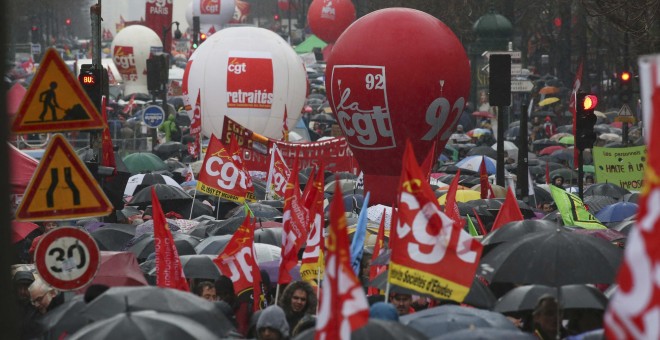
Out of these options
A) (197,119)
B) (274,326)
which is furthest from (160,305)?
(197,119)

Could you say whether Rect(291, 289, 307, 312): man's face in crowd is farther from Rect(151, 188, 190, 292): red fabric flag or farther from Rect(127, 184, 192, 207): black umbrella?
Rect(127, 184, 192, 207): black umbrella

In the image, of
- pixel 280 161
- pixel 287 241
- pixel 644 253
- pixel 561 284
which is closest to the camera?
pixel 644 253

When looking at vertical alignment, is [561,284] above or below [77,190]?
below

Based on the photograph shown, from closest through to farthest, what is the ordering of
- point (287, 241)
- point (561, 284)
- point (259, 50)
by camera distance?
point (561, 284)
point (287, 241)
point (259, 50)

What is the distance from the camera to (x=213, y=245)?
1484cm

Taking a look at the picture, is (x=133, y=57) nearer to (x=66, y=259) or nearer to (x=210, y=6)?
(x=210, y=6)

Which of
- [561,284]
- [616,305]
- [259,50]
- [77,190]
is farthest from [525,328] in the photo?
[259,50]

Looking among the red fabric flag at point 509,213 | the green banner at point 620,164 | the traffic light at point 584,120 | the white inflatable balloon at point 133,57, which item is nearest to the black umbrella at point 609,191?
the green banner at point 620,164

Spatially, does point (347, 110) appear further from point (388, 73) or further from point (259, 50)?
point (259, 50)

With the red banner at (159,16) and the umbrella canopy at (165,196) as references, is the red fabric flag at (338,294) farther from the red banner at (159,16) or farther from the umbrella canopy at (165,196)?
the red banner at (159,16)

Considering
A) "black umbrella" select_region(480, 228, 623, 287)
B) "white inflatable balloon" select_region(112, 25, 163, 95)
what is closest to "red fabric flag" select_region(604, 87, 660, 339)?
"black umbrella" select_region(480, 228, 623, 287)

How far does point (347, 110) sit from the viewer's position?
72.9ft

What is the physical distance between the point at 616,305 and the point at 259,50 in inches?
1185

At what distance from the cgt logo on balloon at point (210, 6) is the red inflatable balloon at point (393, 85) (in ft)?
226
